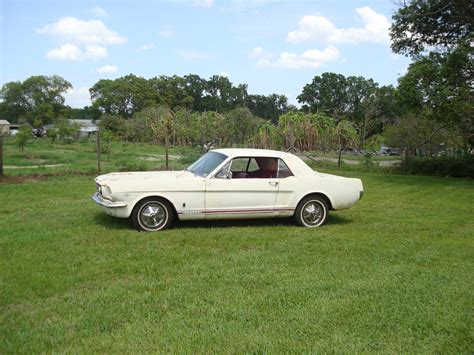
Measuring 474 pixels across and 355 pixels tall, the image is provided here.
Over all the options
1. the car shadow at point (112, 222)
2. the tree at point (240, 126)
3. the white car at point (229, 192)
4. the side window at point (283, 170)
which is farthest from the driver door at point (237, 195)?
the tree at point (240, 126)

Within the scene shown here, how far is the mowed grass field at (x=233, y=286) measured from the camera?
12.0 feet

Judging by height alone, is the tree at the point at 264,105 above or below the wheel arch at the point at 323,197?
above

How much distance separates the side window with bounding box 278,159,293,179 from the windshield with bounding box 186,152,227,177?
1.01m

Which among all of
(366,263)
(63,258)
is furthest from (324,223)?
(63,258)

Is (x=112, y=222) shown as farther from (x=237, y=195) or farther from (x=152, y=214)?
(x=237, y=195)

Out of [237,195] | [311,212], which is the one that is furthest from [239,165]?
[311,212]

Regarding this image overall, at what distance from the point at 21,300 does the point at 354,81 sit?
3715 inches

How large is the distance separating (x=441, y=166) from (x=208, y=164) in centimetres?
1672

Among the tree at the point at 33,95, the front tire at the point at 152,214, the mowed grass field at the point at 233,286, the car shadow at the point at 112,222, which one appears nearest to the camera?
the mowed grass field at the point at 233,286

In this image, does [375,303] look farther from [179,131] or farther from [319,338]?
[179,131]

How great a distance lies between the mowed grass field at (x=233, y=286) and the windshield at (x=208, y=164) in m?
0.91

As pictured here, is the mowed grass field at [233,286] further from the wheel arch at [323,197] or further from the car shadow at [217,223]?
the wheel arch at [323,197]

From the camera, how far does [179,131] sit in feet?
106

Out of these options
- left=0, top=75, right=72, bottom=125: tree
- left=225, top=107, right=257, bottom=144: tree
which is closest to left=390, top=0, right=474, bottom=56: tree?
left=225, top=107, right=257, bottom=144: tree
